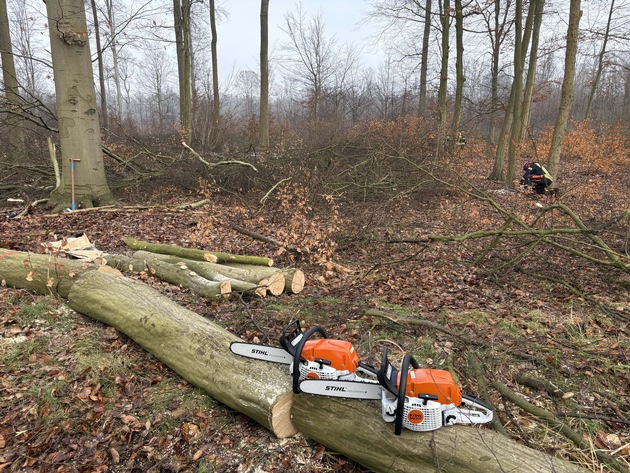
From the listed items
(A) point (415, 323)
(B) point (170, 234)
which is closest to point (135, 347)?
(A) point (415, 323)

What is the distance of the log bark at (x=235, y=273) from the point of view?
181 inches

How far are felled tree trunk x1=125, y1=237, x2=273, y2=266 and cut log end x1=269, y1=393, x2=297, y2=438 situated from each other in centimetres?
289

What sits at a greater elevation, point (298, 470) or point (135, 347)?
point (135, 347)

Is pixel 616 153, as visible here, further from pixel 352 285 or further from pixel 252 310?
pixel 252 310

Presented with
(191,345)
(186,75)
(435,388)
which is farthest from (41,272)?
(186,75)

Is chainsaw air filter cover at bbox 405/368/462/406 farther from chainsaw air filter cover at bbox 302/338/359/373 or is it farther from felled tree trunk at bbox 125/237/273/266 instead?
felled tree trunk at bbox 125/237/273/266

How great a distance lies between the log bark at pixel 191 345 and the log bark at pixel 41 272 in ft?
1.34

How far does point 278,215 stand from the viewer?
8.22 metres

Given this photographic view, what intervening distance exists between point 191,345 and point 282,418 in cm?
95

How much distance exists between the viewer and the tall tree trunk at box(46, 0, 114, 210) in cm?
712

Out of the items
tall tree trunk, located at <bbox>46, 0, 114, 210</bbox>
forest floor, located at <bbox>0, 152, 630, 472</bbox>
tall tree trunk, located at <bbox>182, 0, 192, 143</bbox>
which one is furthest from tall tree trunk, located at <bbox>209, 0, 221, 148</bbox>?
forest floor, located at <bbox>0, 152, 630, 472</bbox>

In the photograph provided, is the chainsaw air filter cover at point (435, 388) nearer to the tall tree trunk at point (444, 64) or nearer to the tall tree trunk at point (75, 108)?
the tall tree trunk at point (75, 108)

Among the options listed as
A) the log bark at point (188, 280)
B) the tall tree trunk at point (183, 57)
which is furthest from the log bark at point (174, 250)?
the tall tree trunk at point (183, 57)

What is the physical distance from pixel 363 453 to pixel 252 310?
7.35 feet
